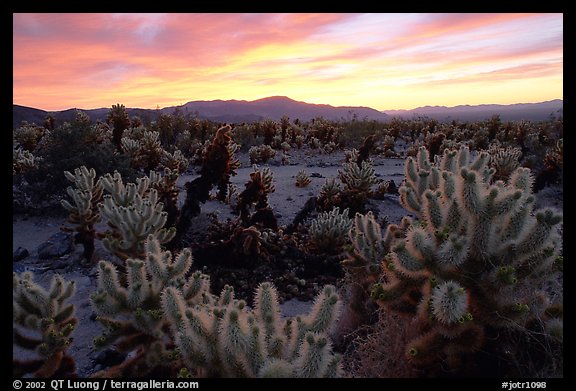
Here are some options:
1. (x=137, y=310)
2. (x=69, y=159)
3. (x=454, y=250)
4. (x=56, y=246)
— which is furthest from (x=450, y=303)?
(x=69, y=159)

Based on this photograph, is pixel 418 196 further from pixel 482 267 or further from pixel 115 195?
pixel 115 195

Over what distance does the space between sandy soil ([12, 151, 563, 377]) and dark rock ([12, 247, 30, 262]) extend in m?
0.07

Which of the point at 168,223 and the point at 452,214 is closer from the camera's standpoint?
the point at 452,214

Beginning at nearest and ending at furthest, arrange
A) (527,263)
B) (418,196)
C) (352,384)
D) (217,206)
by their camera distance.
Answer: (352,384) → (527,263) → (418,196) → (217,206)

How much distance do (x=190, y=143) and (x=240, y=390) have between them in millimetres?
14447

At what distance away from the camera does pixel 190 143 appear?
16.0 meters

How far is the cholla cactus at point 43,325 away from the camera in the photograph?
3.06 metres

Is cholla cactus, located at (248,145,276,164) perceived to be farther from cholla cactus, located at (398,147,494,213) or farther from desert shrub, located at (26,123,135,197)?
cholla cactus, located at (398,147,494,213)

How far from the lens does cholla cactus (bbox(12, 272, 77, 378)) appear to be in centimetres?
306

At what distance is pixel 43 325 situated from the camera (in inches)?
125

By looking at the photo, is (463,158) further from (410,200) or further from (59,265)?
(59,265)

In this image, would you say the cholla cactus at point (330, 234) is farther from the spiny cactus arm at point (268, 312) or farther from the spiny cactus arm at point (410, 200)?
the spiny cactus arm at point (268, 312)
